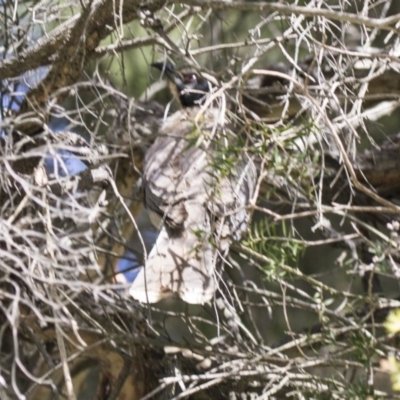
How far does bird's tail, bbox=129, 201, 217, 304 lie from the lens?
189cm

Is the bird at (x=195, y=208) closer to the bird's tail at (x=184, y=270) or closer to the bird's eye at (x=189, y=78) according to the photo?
the bird's tail at (x=184, y=270)

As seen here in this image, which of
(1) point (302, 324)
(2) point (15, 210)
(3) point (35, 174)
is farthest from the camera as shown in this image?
(1) point (302, 324)

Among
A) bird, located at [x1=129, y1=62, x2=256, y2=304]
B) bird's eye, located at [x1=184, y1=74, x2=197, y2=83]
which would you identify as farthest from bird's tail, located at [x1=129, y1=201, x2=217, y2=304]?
bird's eye, located at [x1=184, y1=74, x2=197, y2=83]

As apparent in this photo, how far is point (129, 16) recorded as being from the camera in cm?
178

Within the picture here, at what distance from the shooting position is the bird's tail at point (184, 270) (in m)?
1.89

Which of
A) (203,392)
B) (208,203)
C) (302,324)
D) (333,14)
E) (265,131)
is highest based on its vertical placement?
(333,14)

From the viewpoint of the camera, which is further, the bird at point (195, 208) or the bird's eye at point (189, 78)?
the bird's eye at point (189, 78)

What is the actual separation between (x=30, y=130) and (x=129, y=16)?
16.5 inches

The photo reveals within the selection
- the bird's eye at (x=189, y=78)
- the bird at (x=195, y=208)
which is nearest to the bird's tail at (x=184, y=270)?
the bird at (x=195, y=208)

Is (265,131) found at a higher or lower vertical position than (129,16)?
lower

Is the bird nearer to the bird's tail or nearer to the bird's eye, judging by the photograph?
the bird's tail

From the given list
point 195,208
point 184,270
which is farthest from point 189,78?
point 184,270

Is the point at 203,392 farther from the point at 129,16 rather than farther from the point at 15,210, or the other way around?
the point at 129,16

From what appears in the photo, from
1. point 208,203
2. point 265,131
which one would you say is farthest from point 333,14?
point 208,203
